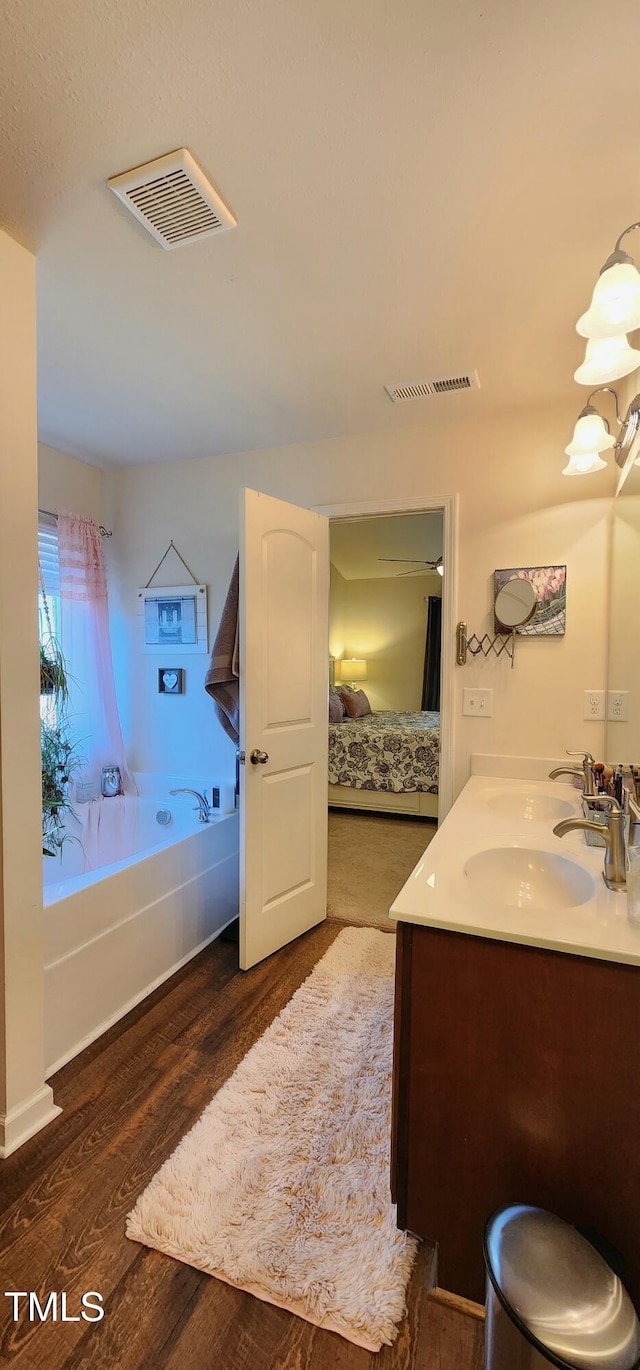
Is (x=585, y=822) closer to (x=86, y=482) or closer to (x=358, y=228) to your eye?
(x=358, y=228)

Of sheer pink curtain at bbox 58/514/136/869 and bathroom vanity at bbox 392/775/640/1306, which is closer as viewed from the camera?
bathroom vanity at bbox 392/775/640/1306

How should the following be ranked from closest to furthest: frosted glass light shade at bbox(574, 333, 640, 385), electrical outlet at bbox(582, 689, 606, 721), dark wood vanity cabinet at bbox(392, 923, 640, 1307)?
dark wood vanity cabinet at bbox(392, 923, 640, 1307) < frosted glass light shade at bbox(574, 333, 640, 385) < electrical outlet at bbox(582, 689, 606, 721)

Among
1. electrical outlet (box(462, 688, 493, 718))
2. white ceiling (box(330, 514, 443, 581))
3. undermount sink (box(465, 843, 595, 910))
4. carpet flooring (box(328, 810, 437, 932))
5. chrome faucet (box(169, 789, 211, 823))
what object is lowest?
Answer: carpet flooring (box(328, 810, 437, 932))

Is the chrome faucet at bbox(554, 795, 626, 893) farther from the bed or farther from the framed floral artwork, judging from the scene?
the bed

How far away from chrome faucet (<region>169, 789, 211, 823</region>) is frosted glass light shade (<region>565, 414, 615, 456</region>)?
2215 millimetres

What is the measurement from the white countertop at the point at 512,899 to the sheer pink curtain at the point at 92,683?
1.93m

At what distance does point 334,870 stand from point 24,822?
224cm

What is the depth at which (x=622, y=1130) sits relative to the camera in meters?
0.92

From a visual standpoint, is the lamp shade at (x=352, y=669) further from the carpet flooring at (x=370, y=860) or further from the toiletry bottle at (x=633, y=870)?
the toiletry bottle at (x=633, y=870)

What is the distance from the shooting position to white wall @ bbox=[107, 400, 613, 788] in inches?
86.7

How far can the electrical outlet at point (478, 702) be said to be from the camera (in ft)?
7.77

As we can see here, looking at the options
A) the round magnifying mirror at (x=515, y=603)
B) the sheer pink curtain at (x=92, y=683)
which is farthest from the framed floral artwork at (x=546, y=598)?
the sheer pink curtain at (x=92, y=683)

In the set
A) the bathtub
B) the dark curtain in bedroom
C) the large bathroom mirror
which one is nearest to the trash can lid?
the large bathroom mirror

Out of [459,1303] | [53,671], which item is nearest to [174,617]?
[53,671]
